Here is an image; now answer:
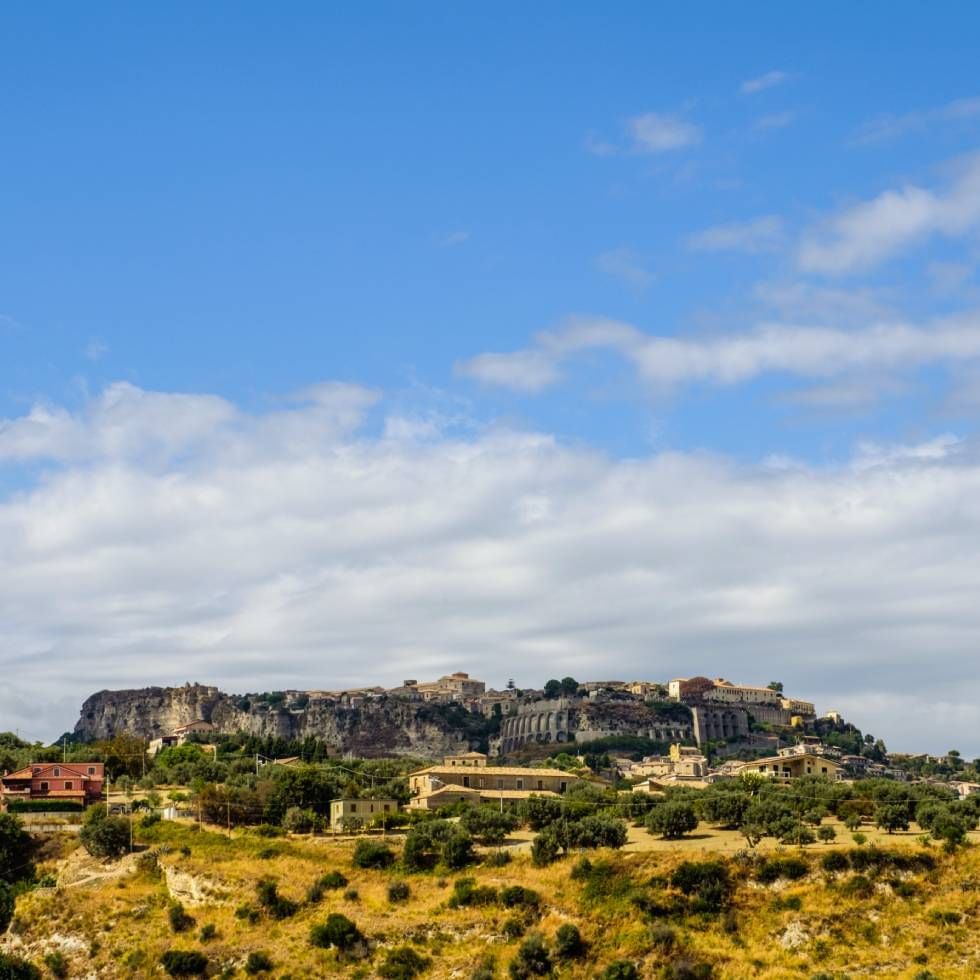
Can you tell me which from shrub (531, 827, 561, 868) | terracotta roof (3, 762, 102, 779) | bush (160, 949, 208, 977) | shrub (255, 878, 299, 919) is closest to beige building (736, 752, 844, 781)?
shrub (531, 827, 561, 868)

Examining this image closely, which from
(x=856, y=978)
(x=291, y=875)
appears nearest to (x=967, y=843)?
(x=856, y=978)

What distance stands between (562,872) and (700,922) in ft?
36.4

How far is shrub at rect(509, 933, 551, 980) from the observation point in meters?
87.2

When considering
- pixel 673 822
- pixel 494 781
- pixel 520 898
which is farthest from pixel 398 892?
pixel 494 781

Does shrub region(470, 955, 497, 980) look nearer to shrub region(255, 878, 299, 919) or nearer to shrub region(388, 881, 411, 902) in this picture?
shrub region(388, 881, 411, 902)

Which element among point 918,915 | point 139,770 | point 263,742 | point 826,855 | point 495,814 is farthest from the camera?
point 263,742

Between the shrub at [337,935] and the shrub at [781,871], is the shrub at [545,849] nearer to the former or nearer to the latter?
the shrub at [337,935]

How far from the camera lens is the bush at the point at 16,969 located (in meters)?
88.6

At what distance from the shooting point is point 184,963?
92.4m

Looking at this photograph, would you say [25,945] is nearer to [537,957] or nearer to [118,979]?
[118,979]

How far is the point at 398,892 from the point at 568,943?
47.9 ft

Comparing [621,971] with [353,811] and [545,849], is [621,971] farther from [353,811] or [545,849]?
[353,811]

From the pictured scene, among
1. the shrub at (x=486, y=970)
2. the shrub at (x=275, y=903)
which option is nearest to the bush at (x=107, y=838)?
the shrub at (x=275, y=903)

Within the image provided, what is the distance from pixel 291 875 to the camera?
102125mm
